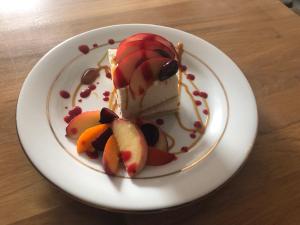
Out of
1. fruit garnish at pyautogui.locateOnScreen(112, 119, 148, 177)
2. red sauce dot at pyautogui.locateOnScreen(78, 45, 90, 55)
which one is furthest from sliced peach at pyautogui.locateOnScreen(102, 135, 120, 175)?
red sauce dot at pyautogui.locateOnScreen(78, 45, 90, 55)

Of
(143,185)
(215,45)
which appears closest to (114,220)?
(143,185)

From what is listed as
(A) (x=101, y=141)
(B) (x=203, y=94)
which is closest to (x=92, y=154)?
(A) (x=101, y=141)

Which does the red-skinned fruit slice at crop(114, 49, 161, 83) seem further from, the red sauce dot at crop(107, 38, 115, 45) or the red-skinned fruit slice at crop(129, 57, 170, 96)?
the red sauce dot at crop(107, 38, 115, 45)

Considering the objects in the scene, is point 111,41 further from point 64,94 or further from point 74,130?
point 74,130

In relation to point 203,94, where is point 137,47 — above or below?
above

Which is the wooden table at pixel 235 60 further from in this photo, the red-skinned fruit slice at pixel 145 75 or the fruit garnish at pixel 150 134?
the red-skinned fruit slice at pixel 145 75

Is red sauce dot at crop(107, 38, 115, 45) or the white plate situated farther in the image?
red sauce dot at crop(107, 38, 115, 45)
